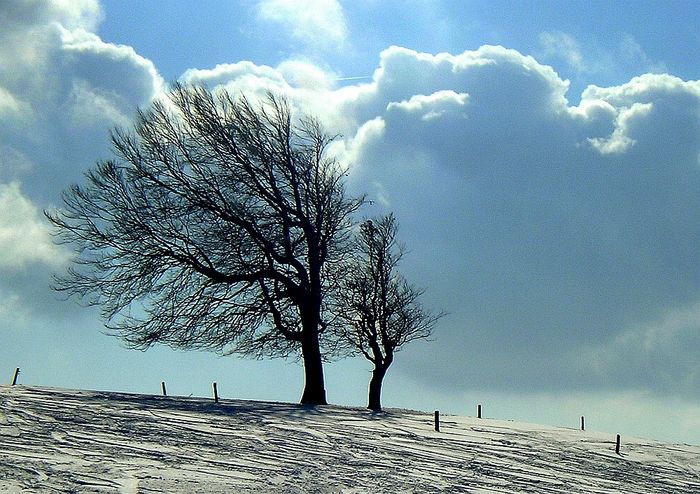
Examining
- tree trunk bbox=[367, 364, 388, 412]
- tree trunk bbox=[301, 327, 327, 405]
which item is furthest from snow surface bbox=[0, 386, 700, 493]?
tree trunk bbox=[367, 364, 388, 412]

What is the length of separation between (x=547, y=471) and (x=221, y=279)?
1625 cm

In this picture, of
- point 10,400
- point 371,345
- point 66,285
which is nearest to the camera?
point 10,400

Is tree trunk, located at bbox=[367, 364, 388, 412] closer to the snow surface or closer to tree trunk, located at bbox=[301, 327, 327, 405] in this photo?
tree trunk, located at bbox=[301, 327, 327, 405]

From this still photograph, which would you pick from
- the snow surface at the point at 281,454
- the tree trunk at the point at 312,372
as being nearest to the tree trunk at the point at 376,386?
the tree trunk at the point at 312,372

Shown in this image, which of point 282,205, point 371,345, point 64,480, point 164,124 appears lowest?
point 64,480

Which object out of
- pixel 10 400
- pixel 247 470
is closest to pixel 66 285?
pixel 10 400

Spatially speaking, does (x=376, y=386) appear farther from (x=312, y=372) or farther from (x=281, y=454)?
(x=281, y=454)

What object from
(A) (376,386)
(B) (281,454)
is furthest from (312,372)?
(B) (281,454)

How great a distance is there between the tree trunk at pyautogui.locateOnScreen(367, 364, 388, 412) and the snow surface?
980 cm

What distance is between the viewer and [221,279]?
101 ft

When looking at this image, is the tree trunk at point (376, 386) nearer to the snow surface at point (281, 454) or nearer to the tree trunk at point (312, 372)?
the tree trunk at point (312, 372)

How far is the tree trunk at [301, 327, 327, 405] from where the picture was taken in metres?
31.1

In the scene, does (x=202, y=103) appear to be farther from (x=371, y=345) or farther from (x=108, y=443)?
(x=108, y=443)

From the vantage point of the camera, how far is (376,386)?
35000 mm
